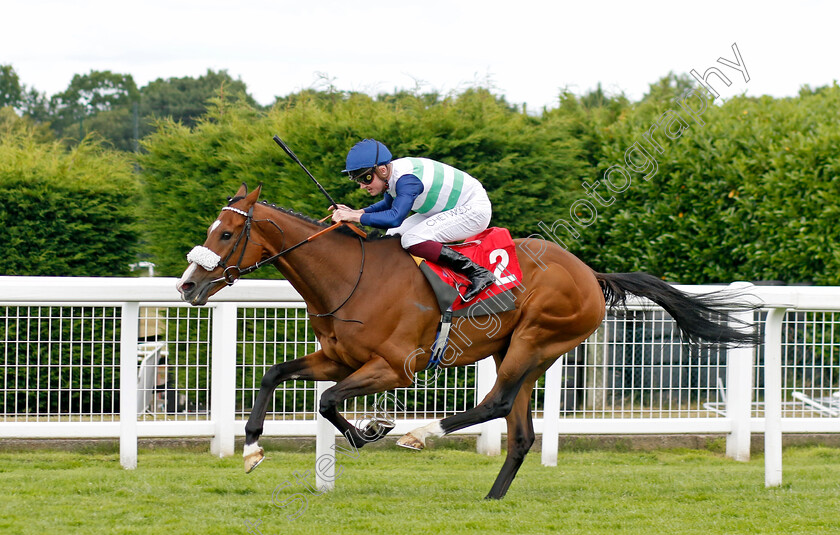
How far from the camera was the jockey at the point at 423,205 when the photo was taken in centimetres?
440

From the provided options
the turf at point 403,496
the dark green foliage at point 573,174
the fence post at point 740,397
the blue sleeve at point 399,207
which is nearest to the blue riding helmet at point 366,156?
the blue sleeve at point 399,207

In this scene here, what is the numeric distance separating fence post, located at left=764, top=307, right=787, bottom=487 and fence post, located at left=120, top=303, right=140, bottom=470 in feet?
11.4

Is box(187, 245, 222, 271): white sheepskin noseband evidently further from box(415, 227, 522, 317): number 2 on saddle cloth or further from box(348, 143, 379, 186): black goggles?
box(415, 227, 522, 317): number 2 on saddle cloth

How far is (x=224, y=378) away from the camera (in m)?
5.66

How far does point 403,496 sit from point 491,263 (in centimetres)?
128

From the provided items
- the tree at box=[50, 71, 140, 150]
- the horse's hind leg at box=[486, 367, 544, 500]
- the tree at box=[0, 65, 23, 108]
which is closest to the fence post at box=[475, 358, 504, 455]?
the horse's hind leg at box=[486, 367, 544, 500]

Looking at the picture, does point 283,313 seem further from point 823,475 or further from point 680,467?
point 823,475

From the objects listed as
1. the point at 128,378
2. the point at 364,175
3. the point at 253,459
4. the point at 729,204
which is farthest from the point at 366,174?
the point at 729,204

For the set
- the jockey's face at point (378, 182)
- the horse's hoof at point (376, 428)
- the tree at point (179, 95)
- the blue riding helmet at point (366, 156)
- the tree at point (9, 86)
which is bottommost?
the horse's hoof at point (376, 428)

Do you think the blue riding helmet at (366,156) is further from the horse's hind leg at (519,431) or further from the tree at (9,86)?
the tree at (9,86)

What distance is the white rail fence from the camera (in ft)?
18.6

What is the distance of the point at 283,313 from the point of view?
6262mm

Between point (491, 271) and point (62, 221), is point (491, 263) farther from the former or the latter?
point (62, 221)

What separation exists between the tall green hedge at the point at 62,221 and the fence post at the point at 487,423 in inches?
138
